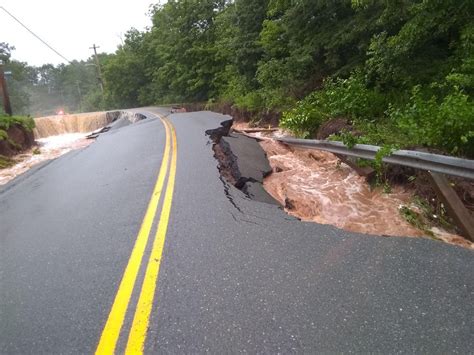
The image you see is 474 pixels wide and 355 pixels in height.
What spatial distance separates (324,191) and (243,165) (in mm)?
1914

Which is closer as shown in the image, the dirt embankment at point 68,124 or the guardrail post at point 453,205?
the guardrail post at point 453,205

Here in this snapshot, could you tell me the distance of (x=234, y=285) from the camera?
3.12 m

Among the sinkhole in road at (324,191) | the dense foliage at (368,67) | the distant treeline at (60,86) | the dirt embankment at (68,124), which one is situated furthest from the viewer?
Result: the distant treeline at (60,86)

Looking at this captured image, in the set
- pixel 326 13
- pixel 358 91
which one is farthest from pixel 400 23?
pixel 326 13

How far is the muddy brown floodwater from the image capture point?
4.33m

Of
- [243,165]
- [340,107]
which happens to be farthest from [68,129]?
[243,165]

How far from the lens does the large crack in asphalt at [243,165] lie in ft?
18.9

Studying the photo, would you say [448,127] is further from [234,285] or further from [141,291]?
[141,291]

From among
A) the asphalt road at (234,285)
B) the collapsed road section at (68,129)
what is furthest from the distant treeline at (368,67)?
the collapsed road section at (68,129)

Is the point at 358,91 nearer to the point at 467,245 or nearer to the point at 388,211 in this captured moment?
the point at 388,211

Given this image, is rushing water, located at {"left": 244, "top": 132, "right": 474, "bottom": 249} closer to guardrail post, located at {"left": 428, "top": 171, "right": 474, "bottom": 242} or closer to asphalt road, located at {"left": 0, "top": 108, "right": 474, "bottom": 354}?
guardrail post, located at {"left": 428, "top": 171, "right": 474, "bottom": 242}

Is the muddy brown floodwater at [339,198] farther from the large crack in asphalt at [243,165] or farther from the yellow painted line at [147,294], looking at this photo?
the yellow painted line at [147,294]

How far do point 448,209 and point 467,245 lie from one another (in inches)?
21.3

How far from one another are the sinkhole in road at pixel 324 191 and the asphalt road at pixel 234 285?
1.54 feet
